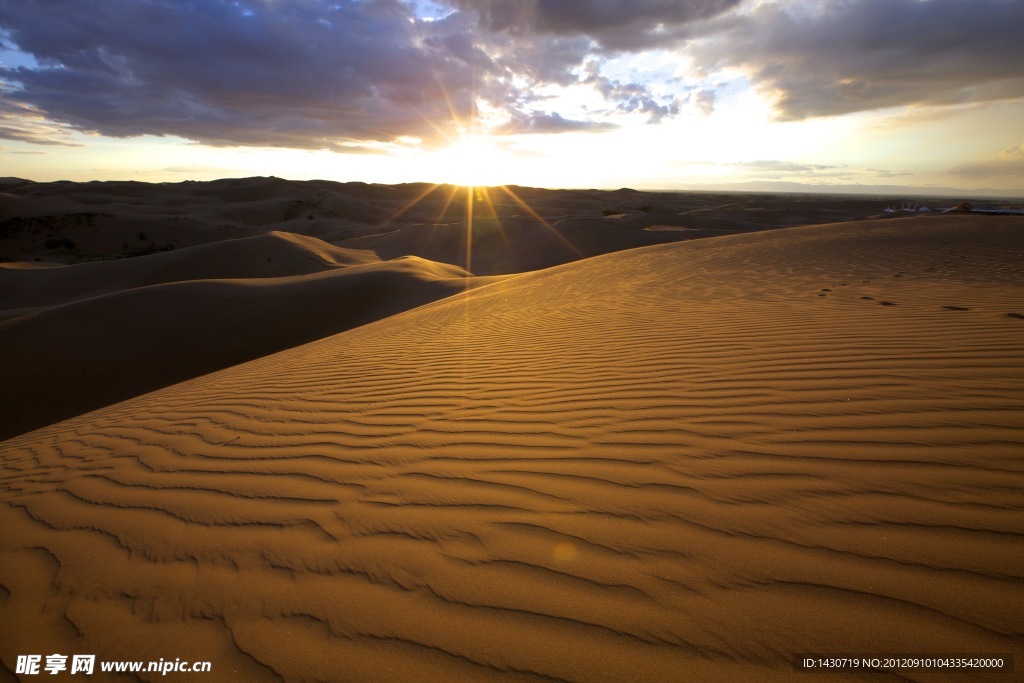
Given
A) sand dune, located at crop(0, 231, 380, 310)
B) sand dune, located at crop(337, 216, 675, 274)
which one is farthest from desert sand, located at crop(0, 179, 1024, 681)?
sand dune, located at crop(337, 216, 675, 274)

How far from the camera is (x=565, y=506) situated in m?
2.26

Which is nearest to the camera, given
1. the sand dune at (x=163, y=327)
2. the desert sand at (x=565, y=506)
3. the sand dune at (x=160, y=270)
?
the desert sand at (x=565, y=506)

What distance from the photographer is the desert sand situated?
160cm

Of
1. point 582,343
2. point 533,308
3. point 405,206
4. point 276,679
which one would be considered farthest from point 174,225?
point 276,679

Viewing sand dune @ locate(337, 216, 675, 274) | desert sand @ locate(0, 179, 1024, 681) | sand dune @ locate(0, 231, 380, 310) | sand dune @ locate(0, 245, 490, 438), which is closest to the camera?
desert sand @ locate(0, 179, 1024, 681)

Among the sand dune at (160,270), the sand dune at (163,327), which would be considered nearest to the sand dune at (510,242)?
the sand dune at (160,270)

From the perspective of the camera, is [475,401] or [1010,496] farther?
[475,401]

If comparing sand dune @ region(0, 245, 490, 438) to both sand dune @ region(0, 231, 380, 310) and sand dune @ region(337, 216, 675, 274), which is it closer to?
sand dune @ region(0, 231, 380, 310)

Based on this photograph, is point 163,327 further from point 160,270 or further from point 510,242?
point 510,242

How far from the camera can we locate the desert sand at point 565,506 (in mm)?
1598

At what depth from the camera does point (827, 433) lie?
262 centimetres

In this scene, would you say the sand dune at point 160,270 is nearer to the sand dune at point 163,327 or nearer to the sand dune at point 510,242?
the sand dune at point 163,327

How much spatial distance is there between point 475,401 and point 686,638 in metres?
2.41

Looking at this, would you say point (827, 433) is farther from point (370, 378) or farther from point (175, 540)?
Result: point (370, 378)
